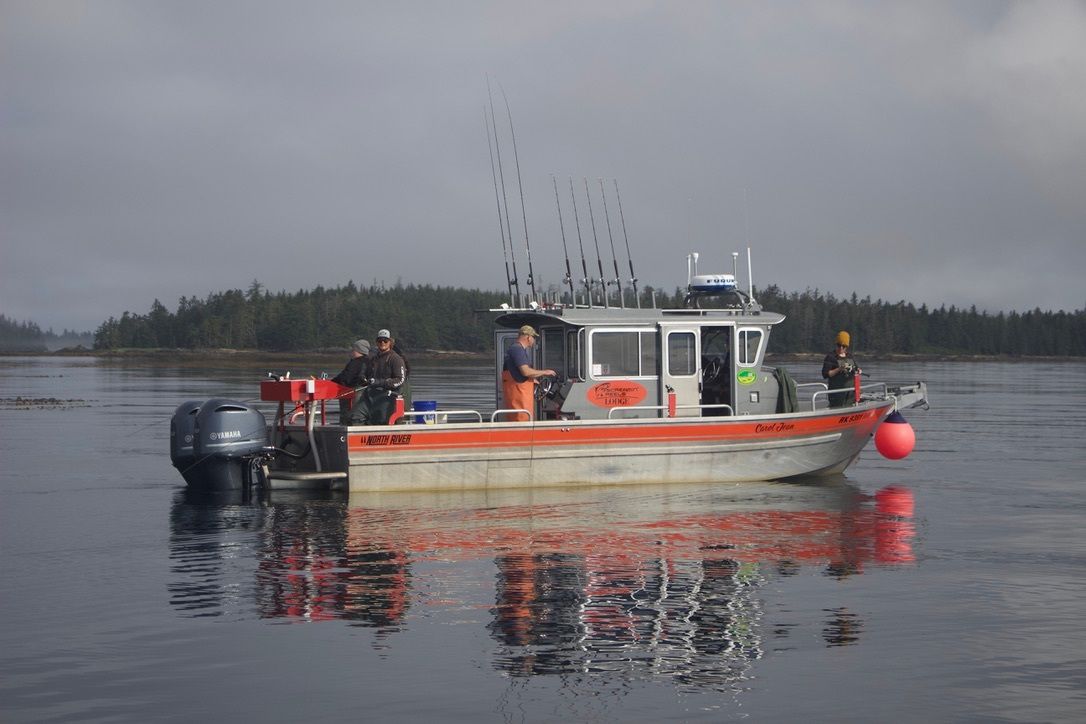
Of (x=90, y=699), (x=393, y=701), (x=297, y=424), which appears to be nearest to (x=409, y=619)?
(x=393, y=701)

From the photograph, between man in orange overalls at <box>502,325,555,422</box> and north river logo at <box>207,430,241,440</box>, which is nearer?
north river logo at <box>207,430,241,440</box>

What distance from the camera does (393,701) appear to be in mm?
8258

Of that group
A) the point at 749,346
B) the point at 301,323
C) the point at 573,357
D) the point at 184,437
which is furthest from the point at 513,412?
the point at 301,323

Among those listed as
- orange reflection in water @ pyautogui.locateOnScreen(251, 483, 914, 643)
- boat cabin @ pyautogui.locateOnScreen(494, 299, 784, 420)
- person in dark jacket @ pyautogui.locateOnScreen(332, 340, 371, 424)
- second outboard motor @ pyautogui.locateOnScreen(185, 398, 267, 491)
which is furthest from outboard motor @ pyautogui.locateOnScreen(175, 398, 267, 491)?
boat cabin @ pyautogui.locateOnScreen(494, 299, 784, 420)

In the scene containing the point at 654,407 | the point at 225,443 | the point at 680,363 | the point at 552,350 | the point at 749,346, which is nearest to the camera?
the point at 225,443

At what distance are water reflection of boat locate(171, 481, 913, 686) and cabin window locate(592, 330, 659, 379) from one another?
1646 mm

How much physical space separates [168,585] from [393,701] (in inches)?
159

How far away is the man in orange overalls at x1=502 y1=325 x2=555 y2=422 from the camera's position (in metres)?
16.9

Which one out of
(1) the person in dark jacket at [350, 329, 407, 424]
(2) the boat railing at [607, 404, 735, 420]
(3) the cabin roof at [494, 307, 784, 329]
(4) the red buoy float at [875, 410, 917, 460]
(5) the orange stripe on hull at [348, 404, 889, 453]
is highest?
(3) the cabin roof at [494, 307, 784, 329]

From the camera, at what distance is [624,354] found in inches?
707

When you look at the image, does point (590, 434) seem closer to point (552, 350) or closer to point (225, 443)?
point (552, 350)

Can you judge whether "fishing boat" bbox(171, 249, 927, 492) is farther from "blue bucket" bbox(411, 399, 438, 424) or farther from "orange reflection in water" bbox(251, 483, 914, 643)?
"orange reflection in water" bbox(251, 483, 914, 643)

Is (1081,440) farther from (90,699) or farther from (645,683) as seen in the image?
(90,699)

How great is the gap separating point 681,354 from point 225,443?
6262mm
